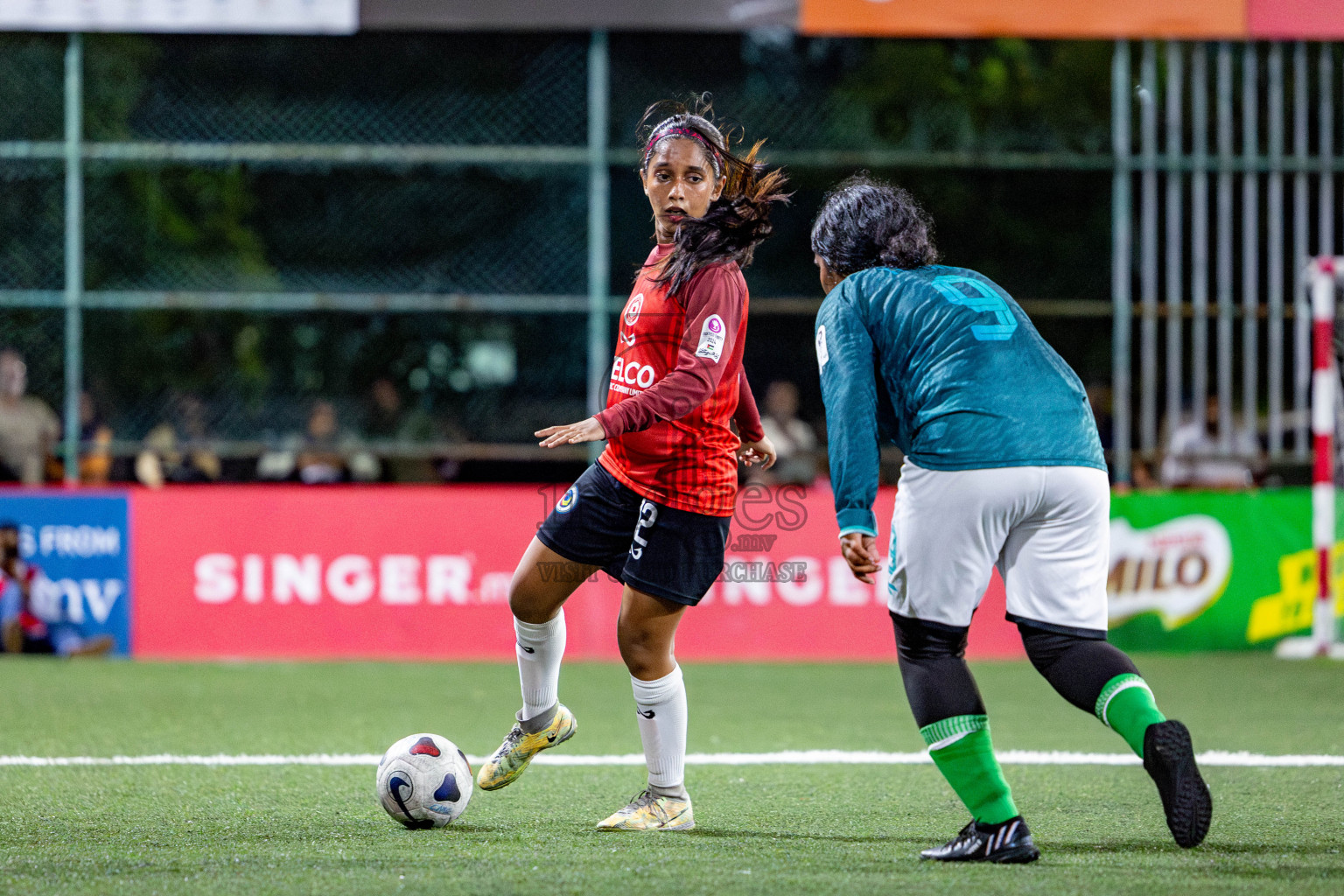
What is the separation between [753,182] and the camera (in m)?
5.07

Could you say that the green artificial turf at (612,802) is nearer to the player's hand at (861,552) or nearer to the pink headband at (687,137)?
the player's hand at (861,552)

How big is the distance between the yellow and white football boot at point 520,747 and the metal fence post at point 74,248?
7.44 m

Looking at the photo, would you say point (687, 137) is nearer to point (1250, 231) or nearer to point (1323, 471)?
point (1323, 471)

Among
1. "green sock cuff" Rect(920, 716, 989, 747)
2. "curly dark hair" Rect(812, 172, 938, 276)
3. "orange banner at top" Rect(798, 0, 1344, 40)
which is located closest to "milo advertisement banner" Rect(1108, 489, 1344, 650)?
"orange banner at top" Rect(798, 0, 1344, 40)

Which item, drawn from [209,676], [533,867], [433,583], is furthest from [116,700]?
[533,867]

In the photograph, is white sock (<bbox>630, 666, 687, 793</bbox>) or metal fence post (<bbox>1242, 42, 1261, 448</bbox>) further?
metal fence post (<bbox>1242, 42, 1261, 448</bbox>)

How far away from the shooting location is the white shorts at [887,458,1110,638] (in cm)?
431

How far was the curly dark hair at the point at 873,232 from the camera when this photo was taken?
4.58 m

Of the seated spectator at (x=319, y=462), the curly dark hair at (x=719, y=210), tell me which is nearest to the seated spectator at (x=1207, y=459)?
the seated spectator at (x=319, y=462)

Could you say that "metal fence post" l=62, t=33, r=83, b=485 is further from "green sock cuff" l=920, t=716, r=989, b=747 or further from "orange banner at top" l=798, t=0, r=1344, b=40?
"green sock cuff" l=920, t=716, r=989, b=747

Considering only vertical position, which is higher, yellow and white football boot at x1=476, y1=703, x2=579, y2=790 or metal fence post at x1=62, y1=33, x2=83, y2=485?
metal fence post at x1=62, y1=33, x2=83, y2=485

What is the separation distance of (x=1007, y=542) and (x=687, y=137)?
1.56 metres

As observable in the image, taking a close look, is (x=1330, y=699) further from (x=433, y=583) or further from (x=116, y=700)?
(x=116, y=700)

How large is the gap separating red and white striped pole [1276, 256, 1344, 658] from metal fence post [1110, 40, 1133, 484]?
4.60 feet
